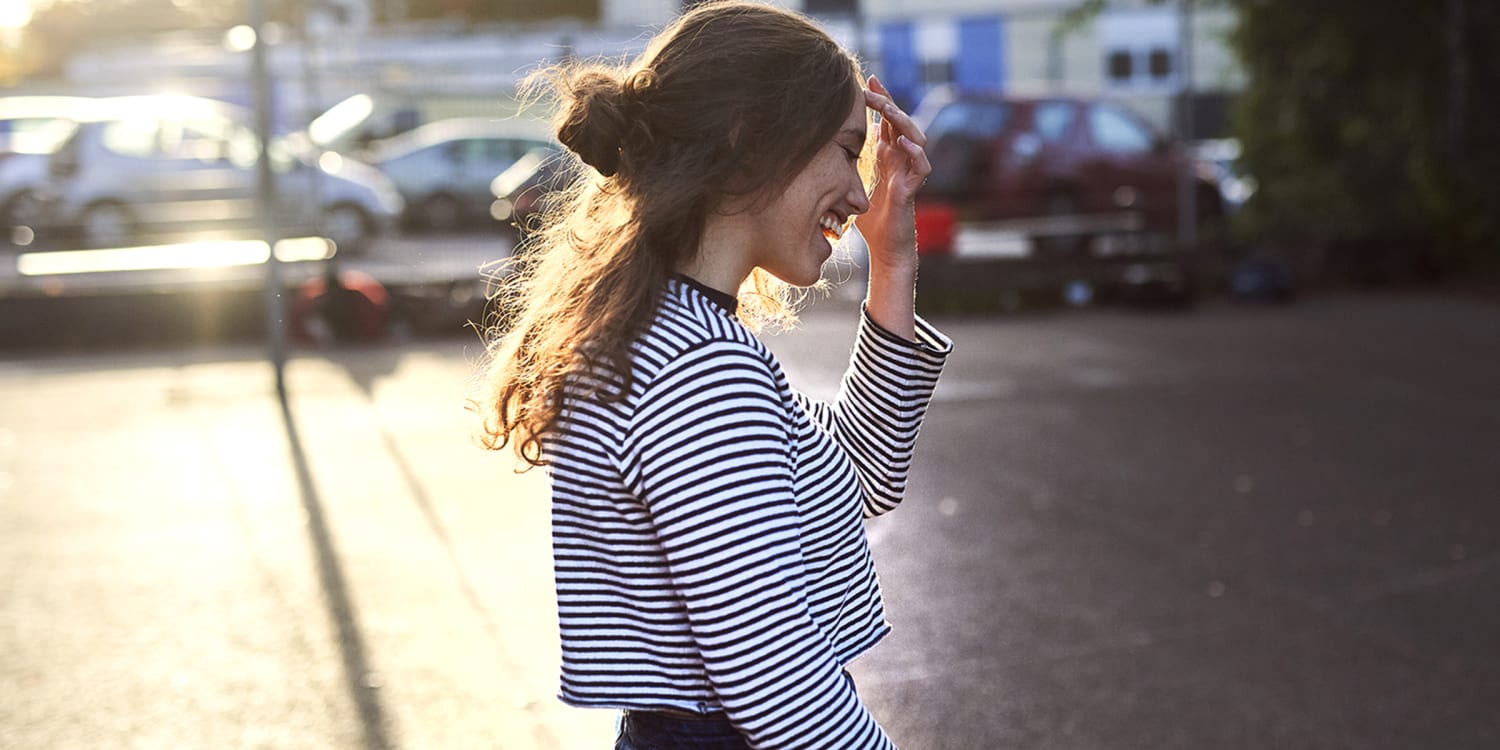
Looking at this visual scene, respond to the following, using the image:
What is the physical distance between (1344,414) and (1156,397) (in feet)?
3.54

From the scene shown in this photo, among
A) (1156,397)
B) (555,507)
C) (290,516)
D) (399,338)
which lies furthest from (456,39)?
(555,507)

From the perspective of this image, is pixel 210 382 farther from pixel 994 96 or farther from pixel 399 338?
pixel 994 96

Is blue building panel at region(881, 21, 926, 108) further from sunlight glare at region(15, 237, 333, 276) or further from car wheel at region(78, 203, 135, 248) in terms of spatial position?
car wheel at region(78, 203, 135, 248)

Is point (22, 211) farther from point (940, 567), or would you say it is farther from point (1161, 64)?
point (940, 567)

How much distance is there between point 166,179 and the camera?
63.6 feet

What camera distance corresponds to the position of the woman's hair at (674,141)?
174 centimetres

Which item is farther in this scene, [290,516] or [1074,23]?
[1074,23]

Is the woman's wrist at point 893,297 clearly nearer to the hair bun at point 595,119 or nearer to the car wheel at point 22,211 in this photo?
the hair bun at point 595,119

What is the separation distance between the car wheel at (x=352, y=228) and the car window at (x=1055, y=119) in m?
6.93

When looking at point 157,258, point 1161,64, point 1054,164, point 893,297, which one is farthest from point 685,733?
point 1054,164

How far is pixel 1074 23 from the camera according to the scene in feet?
52.9

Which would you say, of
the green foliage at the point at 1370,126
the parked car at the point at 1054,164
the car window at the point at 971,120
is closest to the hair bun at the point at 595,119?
the parked car at the point at 1054,164

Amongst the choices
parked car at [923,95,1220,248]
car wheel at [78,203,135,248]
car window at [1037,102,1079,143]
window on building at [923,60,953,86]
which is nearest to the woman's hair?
window on building at [923,60,953,86]

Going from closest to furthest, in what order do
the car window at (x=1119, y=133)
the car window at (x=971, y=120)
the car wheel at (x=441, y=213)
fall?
the car wheel at (x=441, y=213), the car window at (x=971, y=120), the car window at (x=1119, y=133)
